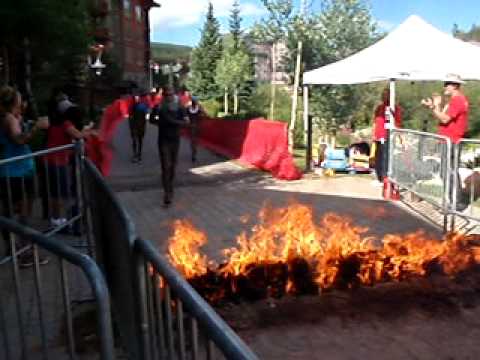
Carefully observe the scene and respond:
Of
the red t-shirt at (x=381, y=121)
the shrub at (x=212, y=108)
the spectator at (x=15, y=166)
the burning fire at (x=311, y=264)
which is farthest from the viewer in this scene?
the shrub at (x=212, y=108)

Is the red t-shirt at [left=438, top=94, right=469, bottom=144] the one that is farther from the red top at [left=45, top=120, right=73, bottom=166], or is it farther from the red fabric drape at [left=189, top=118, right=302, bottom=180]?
the red top at [left=45, top=120, right=73, bottom=166]

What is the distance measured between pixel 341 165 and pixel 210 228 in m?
6.07

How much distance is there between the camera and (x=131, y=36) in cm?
6900

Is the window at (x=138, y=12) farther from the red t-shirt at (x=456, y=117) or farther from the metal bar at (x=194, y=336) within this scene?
the metal bar at (x=194, y=336)

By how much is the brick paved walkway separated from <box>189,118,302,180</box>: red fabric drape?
452 millimetres

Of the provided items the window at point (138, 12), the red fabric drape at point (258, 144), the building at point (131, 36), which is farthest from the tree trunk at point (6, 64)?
the window at point (138, 12)

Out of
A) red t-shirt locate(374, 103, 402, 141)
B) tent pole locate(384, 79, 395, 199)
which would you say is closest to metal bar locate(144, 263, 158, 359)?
tent pole locate(384, 79, 395, 199)

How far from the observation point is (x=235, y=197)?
994cm

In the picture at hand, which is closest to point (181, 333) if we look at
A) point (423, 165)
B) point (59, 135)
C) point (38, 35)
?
point (59, 135)

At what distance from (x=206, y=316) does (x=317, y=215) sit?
7.05m

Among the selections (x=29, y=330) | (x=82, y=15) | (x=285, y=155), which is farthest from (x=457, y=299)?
(x=82, y=15)

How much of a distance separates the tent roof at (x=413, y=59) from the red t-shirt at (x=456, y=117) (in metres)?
1.01

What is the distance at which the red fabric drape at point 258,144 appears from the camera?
12141 millimetres

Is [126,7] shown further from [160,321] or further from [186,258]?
[160,321]
